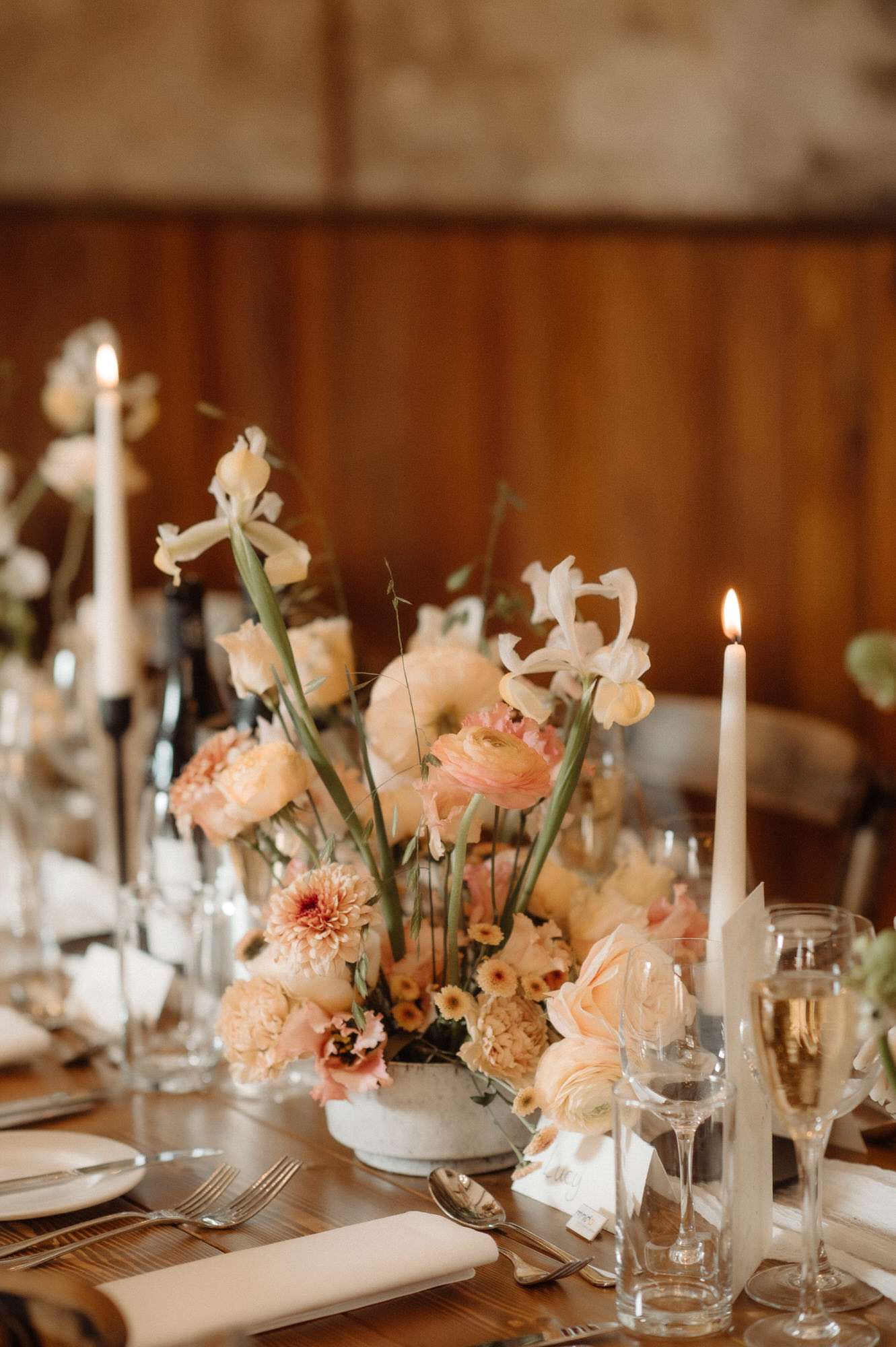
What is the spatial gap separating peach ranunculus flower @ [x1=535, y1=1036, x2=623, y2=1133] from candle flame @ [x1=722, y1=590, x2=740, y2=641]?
224 mm

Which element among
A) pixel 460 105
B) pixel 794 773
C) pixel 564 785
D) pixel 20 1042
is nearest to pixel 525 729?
pixel 564 785

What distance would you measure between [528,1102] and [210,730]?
0.53m

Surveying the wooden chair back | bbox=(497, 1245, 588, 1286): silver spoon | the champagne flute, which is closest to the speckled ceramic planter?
bbox=(497, 1245, 588, 1286): silver spoon

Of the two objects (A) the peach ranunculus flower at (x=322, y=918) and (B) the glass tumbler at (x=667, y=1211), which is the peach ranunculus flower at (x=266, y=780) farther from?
(B) the glass tumbler at (x=667, y=1211)

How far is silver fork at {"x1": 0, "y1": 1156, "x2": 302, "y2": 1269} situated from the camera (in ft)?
2.48

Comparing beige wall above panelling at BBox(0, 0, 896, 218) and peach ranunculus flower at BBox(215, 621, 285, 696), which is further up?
beige wall above panelling at BBox(0, 0, 896, 218)

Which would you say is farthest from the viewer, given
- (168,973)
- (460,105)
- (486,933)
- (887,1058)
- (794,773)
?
(460,105)

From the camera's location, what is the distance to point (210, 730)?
1.24 metres

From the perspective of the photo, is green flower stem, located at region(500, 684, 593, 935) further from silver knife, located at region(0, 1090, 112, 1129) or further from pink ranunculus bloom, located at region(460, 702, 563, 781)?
silver knife, located at region(0, 1090, 112, 1129)

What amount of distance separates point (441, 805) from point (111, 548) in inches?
22.7

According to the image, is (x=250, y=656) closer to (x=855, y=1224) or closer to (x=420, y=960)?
(x=420, y=960)

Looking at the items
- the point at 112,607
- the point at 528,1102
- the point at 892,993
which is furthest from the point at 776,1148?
the point at 112,607

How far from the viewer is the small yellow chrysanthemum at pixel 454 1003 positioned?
807 mm

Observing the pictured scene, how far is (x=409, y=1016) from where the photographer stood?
0.84 m
